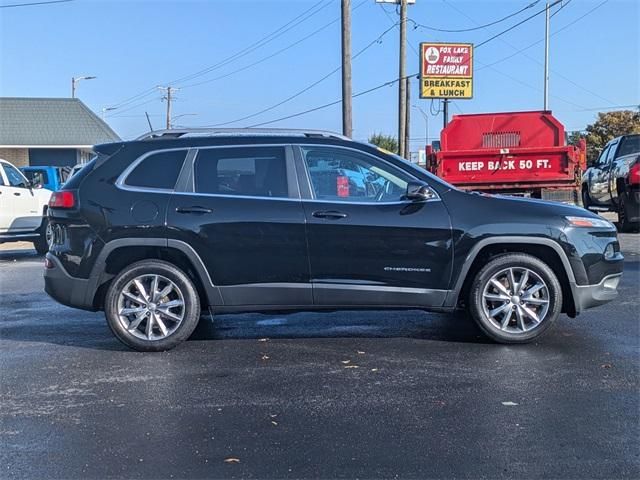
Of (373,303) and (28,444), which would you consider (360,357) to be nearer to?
(373,303)

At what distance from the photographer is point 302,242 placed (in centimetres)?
591

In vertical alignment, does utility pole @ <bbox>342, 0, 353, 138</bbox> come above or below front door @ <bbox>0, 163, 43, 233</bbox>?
above

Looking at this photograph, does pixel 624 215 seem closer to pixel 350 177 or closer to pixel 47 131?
pixel 350 177

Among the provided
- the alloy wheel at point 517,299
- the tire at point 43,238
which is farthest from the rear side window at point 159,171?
the tire at point 43,238

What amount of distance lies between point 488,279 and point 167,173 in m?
2.91

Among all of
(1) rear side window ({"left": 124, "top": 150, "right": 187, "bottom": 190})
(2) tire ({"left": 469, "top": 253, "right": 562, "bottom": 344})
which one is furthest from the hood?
(1) rear side window ({"left": 124, "top": 150, "right": 187, "bottom": 190})

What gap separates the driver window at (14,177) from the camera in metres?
14.3

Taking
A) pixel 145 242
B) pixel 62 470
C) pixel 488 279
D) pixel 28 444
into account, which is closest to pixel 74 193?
pixel 145 242

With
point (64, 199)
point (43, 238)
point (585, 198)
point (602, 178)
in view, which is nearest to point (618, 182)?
point (602, 178)

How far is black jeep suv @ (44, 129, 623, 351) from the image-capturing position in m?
5.90

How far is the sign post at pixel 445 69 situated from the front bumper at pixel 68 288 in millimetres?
32486

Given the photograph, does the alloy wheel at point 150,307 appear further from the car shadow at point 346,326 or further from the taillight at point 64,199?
the taillight at point 64,199

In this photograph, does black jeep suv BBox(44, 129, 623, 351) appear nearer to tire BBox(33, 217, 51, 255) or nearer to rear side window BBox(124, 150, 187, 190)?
rear side window BBox(124, 150, 187, 190)

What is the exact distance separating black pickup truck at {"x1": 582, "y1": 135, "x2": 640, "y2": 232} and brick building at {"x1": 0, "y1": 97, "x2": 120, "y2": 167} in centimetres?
2725
